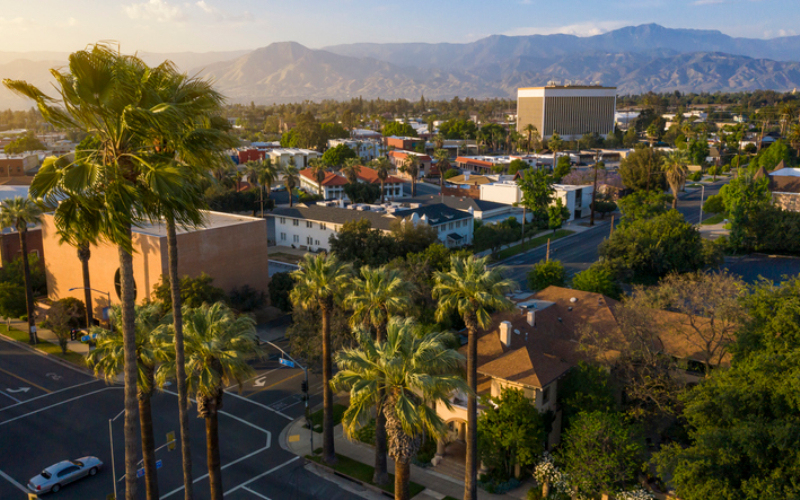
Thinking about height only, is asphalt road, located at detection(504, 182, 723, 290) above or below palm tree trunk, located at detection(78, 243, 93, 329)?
below

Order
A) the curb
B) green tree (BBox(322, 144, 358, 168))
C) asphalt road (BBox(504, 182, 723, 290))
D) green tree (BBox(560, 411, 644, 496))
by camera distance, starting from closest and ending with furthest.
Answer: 1. green tree (BBox(560, 411, 644, 496))
2. the curb
3. asphalt road (BBox(504, 182, 723, 290))
4. green tree (BBox(322, 144, 358, 168))

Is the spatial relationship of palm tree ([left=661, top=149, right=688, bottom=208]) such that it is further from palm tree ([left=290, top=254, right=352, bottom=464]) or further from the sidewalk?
palm tree ([left=290, top=254, right=352, bottom=464])

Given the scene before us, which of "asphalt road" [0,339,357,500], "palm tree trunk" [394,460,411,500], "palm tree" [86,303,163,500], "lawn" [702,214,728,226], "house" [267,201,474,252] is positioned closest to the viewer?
"palm tree trunk" [394,460,411,500]

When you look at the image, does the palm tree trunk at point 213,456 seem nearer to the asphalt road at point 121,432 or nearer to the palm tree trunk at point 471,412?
the asphalt road at point 121,432

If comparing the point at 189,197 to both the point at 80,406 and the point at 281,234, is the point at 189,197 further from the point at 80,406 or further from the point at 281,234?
the point at 281,234

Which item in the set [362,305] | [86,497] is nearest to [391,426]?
[362,305]

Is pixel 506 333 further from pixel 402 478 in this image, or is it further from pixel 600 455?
pixel 402 478

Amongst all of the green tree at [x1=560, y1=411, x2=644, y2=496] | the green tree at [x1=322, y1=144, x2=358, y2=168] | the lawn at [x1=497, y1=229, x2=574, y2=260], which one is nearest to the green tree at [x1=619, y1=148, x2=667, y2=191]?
the lawn at [x1=497, y1=229, x2=574, y2=260]
